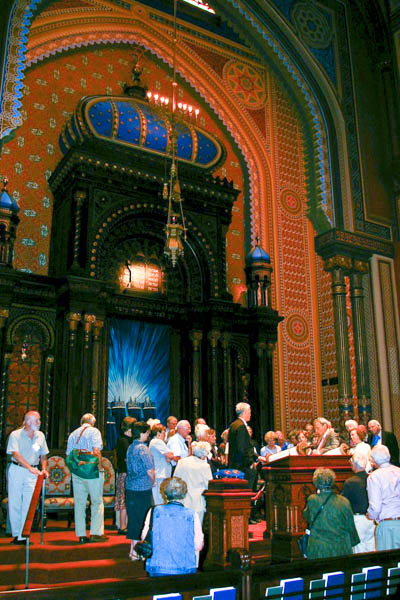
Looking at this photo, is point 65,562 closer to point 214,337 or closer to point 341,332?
point 214,337

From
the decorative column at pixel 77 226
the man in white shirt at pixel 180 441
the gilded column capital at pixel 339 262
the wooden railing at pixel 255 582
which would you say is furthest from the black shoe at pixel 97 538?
the gilded column capital at pixel 339 262

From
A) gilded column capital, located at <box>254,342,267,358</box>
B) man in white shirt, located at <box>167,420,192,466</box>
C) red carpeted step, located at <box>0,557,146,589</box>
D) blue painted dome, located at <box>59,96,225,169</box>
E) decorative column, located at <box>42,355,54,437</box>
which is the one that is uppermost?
blue painted dome, located at <box>59,96,225,169</box>

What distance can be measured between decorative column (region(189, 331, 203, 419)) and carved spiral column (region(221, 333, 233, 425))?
1.52 ft

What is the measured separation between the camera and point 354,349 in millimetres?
12664

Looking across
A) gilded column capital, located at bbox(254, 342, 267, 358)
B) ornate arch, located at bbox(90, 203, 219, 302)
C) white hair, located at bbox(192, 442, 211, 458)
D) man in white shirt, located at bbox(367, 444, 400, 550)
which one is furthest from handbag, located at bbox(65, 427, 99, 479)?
gilded column capital, located at bbox(254, 342, 267, 358)

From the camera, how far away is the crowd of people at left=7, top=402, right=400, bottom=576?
384 centimetres

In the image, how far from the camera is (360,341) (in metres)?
12.7

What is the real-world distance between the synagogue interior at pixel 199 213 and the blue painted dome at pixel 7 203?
0.14 feet

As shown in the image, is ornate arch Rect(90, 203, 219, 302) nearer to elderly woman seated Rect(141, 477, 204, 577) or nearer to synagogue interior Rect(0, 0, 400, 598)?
synagogue interior Rect(0, 0, 400, 598)

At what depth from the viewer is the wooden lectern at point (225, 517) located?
5.41 m

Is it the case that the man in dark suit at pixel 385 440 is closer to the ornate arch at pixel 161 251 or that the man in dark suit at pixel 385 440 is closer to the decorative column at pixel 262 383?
the decorative column at pixel 262 383

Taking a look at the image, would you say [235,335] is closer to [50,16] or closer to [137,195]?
[137,195]

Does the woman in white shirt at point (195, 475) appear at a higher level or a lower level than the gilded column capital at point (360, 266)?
lower

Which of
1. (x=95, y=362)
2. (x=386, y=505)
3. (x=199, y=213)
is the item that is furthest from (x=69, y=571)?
(x=199, y=213)
